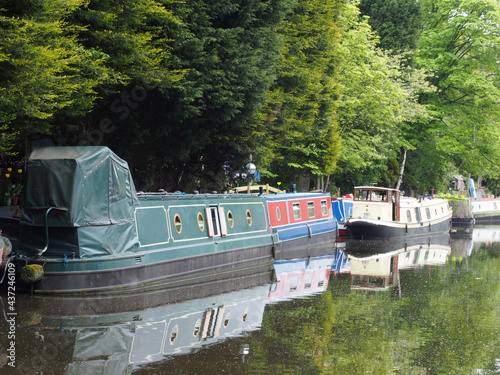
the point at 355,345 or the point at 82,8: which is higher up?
the point at 82,8

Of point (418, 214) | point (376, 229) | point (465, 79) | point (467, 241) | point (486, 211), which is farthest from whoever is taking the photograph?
point (486, 211)

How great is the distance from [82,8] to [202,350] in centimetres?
1117

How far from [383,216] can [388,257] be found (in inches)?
291

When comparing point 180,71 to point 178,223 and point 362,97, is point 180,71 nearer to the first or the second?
point 178,223

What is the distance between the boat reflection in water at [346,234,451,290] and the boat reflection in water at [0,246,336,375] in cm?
268

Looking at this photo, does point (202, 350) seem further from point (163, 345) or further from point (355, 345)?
point (355, 345)

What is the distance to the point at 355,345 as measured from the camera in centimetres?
1058

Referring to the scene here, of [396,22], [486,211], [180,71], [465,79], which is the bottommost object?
[486,211]

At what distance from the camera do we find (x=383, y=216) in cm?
3150

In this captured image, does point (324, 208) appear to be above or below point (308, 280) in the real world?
above

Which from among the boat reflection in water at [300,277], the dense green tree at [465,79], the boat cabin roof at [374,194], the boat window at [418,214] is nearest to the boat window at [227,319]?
the boat reflection in water at [300,277]

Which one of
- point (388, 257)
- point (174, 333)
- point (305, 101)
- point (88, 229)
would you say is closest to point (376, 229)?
point (388, 257)

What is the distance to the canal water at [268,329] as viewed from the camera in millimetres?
9320

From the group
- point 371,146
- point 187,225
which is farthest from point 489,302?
point 371,146
